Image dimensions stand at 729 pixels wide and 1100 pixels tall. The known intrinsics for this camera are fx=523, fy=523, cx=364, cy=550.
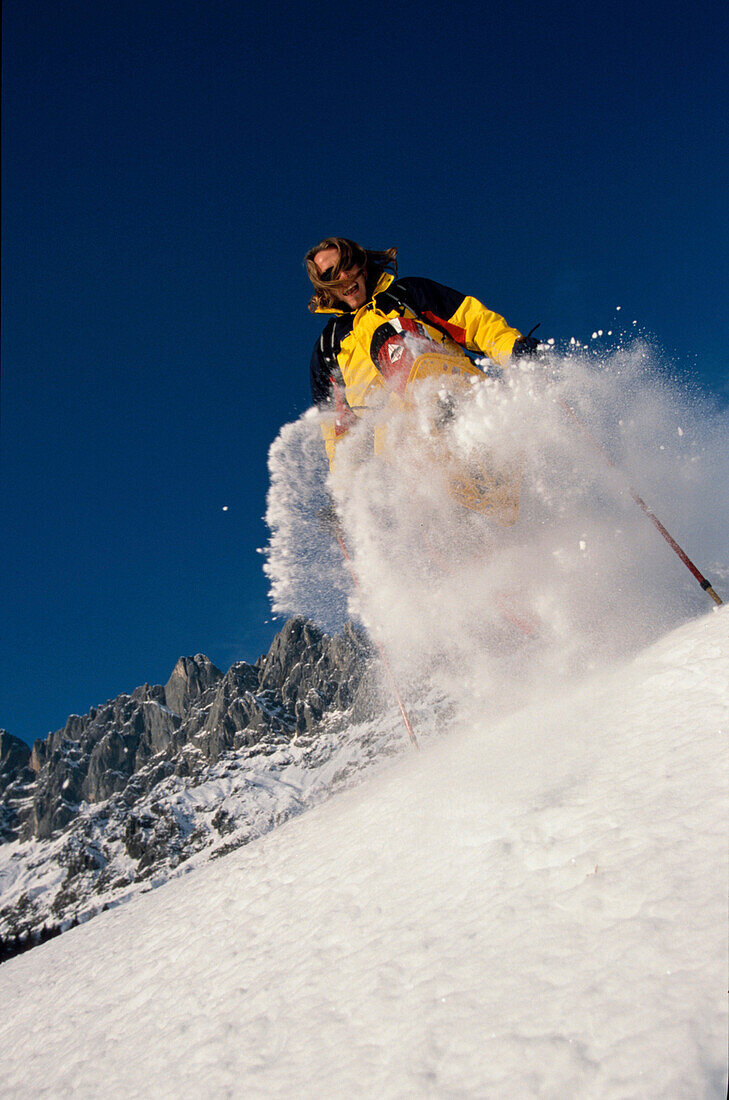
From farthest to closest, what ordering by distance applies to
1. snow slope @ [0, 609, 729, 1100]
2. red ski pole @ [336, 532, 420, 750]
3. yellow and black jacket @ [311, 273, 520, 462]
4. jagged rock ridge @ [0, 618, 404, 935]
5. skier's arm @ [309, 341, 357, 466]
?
jagged rock ridge @ [0, 618, 404, 935]
skier's arm @ [309, 341, 357, 466]
red ski pole @ [336, 532, 420, 750]
yellow and black jacket @ [311, 273, 520, 462]
snow slope @ [0, 609, 729, 1100]

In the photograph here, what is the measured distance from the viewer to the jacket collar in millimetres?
7633

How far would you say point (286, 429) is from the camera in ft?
32.6

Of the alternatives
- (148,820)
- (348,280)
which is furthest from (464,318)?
(148,820)

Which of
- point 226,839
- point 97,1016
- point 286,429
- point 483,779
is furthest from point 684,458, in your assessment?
point 226,839

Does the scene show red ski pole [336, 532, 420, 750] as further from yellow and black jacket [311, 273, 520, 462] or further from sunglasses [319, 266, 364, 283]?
sunglasses [319, 266, 364, 283]

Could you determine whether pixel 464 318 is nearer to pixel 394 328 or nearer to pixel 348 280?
pixel 394 328

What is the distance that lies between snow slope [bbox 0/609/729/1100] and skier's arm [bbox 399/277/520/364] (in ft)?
14.0

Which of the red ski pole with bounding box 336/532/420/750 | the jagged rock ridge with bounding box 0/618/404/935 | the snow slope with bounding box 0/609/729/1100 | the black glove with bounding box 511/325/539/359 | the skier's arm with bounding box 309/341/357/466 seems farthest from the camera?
the jagged rock ridge with bounding box 0/618/404/935

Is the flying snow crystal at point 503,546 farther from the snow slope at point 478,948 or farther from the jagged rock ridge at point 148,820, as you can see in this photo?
the jagged rock ridge at point 148,820

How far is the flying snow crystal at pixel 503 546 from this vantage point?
6629 mm

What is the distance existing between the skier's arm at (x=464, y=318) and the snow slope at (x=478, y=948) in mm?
4263

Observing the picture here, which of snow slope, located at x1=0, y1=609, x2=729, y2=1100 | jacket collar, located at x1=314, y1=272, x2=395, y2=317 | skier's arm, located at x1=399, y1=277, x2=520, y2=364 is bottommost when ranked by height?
snow slope, located at x1=0, y1=609, x2=729, y2=1100

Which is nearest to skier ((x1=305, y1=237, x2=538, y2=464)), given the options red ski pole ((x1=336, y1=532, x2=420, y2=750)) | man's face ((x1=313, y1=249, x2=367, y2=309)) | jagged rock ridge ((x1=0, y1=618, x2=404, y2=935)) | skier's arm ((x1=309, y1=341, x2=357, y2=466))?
man's face ((x1=313, y1=249, x2=367, y2=309))

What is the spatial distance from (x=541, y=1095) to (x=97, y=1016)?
338 centimetres
